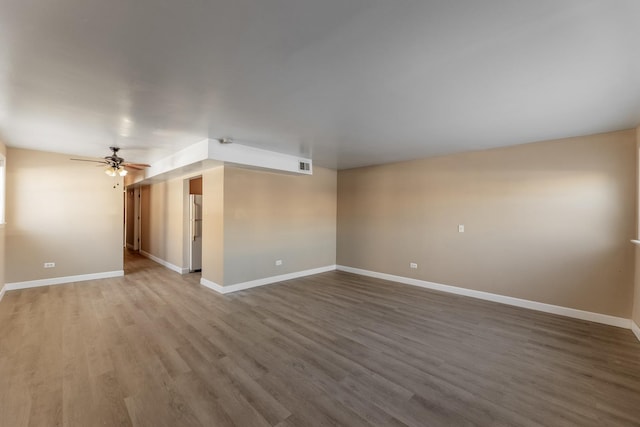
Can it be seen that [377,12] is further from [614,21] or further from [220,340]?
[220,340]

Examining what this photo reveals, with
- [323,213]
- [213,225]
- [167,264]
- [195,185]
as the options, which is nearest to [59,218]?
[167,264]

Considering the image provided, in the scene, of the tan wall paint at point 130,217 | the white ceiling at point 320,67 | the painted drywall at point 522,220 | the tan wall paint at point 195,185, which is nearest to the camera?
the white ceiling at point 320,67

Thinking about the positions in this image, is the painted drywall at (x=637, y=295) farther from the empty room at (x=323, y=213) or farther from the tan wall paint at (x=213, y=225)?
the tan wall paint at (x=213, y=225)

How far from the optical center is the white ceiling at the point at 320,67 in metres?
1.47

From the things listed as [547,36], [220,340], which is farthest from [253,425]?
[547,36]

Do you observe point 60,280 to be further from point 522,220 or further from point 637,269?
point 637,269

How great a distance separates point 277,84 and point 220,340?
272cm

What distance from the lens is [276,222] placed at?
555cm

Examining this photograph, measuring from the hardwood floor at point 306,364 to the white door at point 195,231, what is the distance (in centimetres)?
194

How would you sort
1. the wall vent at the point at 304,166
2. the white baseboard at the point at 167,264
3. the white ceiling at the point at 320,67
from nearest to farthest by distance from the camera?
1. the white ceiling at the point at 320,67
2. the wall vent at the point at 304,166
3. the white baseboard at the point at 167,264

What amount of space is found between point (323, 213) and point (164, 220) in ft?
13.6

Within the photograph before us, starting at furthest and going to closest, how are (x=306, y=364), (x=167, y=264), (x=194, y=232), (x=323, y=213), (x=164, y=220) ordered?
(x=164, y=220) → (x=167, y=264) → (x=323, y=213) → (x=194, y=232) → (x=306, y=364)

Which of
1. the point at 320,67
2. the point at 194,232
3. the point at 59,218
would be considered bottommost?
the point at 194,232

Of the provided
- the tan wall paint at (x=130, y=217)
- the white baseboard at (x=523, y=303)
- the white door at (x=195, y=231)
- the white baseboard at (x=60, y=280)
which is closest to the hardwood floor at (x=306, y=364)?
the white baseboard at (x=523, y=303)
